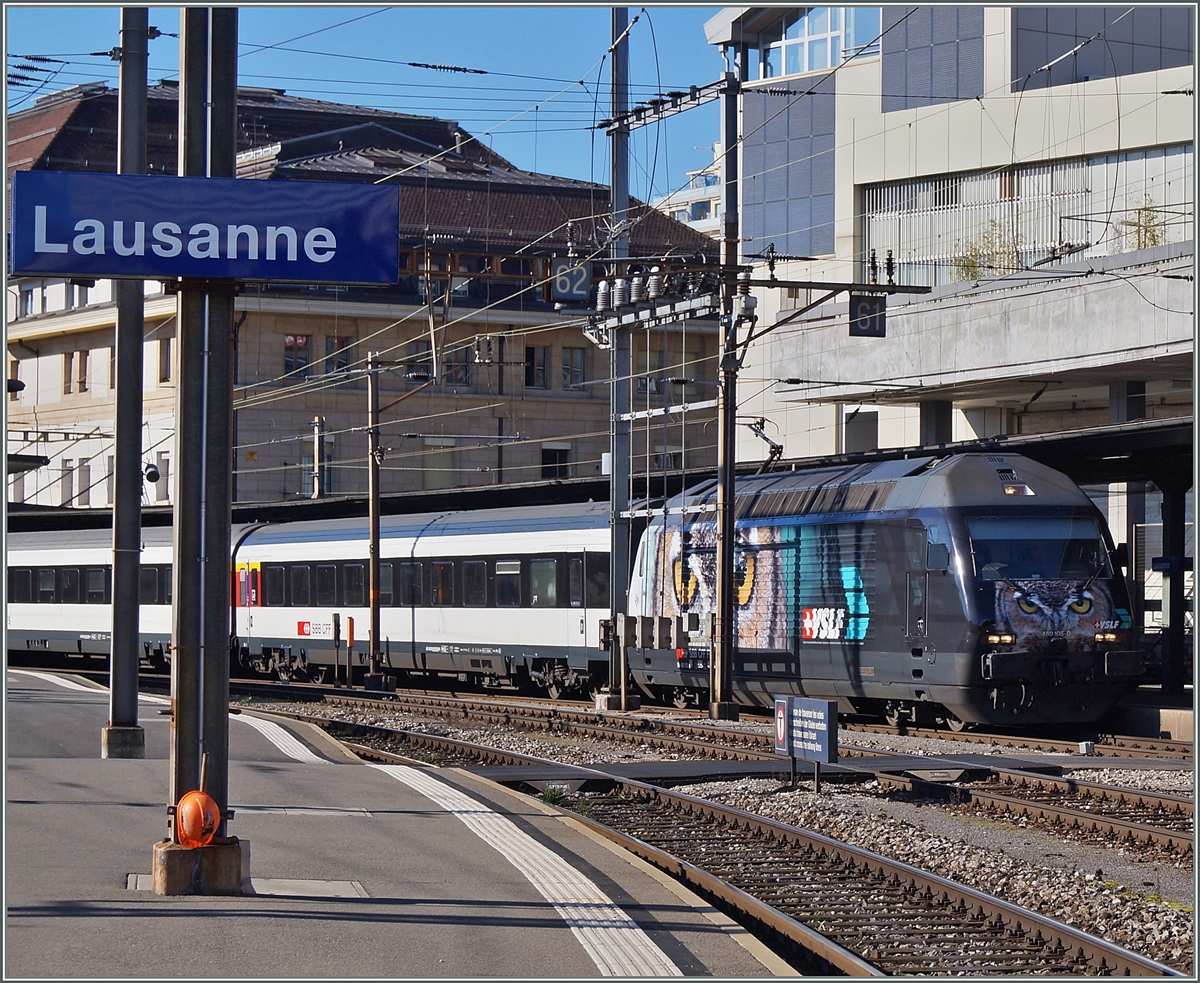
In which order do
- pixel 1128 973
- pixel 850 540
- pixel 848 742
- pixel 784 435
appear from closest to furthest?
pixel 1128 973
pixel 848 742
pixel 850 540
pixel 784 435

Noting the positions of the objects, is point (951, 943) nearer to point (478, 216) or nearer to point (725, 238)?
point (725, 238)

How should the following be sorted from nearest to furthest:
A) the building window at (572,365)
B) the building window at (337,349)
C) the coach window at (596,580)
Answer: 1. the coach window at (596,580)
2. the building window at (337,349)
3. the building window at (572,365)

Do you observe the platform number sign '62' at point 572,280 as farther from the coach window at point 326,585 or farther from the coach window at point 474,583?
the coach window at point 326,585

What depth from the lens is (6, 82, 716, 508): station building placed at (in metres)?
61.0

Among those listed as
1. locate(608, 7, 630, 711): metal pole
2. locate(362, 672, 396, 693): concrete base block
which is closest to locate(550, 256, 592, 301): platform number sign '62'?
locate(608, 7, 630, 711): metal pole

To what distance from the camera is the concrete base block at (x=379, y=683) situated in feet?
103

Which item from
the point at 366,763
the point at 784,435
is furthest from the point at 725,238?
the point at 784,435

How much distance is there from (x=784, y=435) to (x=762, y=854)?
4059 cm

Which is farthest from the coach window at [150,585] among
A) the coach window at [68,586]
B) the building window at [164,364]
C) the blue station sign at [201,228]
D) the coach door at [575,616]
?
the blue station sign at [201,228]

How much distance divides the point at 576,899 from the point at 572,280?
1540 centimetres

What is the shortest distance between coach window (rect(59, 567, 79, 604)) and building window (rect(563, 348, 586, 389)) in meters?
29.8

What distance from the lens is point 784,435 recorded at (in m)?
52.0

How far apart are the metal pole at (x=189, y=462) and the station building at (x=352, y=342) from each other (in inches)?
1923

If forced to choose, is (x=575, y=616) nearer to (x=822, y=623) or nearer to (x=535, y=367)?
(x=822, y=623)
